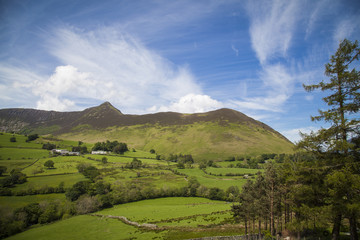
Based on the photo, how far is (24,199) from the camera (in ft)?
262

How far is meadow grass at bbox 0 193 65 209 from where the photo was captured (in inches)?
2912

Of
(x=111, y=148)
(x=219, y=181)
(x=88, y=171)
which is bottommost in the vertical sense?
(x=219, y=181)

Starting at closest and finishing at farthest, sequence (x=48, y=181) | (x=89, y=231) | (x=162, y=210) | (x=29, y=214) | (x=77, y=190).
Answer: (x=89, y=231) → (x=29, y=214) → (x=162, y=210) → (x=77, y=190) → (x=48, y=181)

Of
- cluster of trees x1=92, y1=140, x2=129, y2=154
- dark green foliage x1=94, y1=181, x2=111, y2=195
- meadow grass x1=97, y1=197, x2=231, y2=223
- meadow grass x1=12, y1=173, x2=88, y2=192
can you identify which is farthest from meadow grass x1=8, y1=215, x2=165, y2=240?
cluster of trees x1=92, y1=140, x2=129, y2=154

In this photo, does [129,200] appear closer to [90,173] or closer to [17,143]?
[90,173]

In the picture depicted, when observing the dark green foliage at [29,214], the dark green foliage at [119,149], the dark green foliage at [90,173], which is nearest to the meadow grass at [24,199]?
the dark green foliage at [29,214]

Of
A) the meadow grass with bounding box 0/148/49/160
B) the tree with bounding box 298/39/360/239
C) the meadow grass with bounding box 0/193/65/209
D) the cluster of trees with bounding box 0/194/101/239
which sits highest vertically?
the tree with bounding box 298/39/360/239

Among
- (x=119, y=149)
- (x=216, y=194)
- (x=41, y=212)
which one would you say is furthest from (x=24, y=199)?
(x=119, y=149)

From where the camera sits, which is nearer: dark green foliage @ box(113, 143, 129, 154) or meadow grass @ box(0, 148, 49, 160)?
meadow grass @ box(0, 148, 49, 160)

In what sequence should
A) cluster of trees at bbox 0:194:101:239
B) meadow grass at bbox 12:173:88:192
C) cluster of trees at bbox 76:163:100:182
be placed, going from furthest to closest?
cluster of trees at bbox 76:163:100:182 → meadow grass at bbox 12:173:88:192 → cluster of trees at bbox 0:194:101:239

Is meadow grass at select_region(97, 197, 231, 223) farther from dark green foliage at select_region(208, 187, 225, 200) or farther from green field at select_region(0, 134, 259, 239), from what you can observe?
dark green foliage at select_region(208, 187, 225, 200)

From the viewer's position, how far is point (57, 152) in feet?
516

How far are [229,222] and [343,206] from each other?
4486 centimetres

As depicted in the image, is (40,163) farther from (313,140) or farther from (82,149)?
(313,140)
